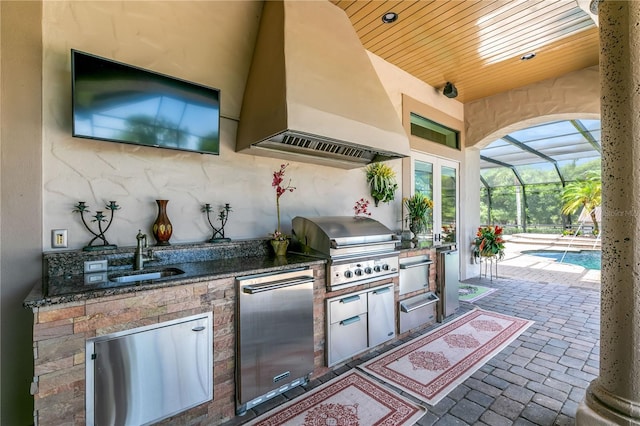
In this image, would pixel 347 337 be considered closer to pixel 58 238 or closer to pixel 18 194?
pixel 58 238

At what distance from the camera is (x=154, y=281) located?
1.64 m

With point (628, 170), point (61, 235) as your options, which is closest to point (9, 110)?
point (61, 235)

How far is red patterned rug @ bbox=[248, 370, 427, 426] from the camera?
189 centimetres

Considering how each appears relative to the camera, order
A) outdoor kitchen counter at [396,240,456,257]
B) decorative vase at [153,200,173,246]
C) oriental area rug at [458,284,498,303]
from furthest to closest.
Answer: oriental area rug at [458,284,498,303] → outdoor kitchen counter at [396,240,456,257] → decorative vase at [153,200,173,246]

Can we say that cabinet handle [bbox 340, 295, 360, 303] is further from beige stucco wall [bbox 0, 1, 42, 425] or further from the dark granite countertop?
beige stucco wall [bbox 0, 1, 42, 425]

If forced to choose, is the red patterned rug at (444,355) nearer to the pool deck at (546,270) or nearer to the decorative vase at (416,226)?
the decorative vase at (416,226)

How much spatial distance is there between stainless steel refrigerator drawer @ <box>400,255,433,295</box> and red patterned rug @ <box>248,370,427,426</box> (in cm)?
121

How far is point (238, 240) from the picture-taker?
2.70 metres

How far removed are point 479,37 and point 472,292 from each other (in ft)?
12.8

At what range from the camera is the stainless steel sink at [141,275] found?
1886 millimetres

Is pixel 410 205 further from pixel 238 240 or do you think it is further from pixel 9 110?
pixel 9 110

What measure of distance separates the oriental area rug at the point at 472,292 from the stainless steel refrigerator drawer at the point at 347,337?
8.47 ft

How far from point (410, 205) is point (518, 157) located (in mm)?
8190

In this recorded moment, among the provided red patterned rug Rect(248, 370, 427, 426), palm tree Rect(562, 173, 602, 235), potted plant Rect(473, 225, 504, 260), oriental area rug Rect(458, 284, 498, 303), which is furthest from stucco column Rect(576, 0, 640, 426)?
palm tree Rect(562, 173, 602, 235)
